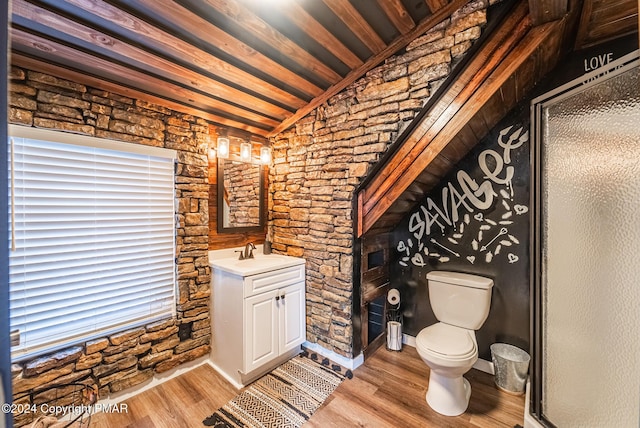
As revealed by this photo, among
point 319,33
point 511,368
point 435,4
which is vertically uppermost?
point 435,4

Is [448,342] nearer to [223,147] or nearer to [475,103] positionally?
[475,103]

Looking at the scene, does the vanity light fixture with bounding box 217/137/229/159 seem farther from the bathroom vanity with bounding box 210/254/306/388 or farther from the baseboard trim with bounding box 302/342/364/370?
the baseboard trim with bounding box 302/342/364/370

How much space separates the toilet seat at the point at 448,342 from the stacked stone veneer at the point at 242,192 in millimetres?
1932

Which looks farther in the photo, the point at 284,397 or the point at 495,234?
the point at 495,234

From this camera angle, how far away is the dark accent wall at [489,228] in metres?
2.03

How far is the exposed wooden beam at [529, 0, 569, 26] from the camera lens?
49.0 inches

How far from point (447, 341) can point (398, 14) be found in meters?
2.20

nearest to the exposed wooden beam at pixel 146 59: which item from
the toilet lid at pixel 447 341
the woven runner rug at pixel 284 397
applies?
the toilet lid at pixel 447 341

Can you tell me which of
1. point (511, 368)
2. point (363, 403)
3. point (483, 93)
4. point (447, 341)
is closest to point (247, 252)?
point (363, 403)

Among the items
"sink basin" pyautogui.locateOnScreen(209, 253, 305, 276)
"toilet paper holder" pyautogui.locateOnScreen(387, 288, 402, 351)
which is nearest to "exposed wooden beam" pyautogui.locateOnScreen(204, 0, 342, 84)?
"sink basin" pyautogui.locateOnScreen(209, 253, 305, 276)

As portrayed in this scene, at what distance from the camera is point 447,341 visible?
6.04 ft

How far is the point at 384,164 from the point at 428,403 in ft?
5.92

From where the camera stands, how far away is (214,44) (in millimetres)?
1575

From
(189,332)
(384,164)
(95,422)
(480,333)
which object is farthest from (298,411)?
(384,164)
